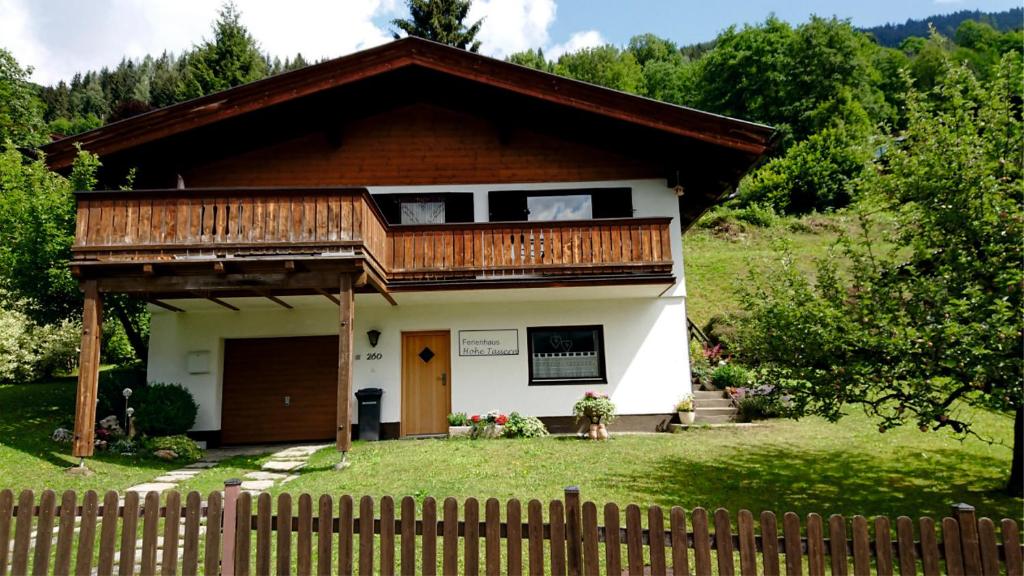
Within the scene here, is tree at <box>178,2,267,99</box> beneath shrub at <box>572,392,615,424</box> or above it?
above

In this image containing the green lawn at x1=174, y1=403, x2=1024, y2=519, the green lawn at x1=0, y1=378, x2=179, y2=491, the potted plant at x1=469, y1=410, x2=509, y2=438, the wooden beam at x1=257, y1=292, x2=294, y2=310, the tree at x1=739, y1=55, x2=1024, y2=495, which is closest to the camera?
the tree at x1=739, y1=55, x2=1024, y2=495

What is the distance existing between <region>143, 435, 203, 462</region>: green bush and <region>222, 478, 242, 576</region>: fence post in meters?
7.74

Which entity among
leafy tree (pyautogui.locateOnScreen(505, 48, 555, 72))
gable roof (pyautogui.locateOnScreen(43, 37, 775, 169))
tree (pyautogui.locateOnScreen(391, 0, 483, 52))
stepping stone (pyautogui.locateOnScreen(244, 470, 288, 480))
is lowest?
stepping stone (pyautogui.locateOnScreen(244, 470, 288, 480))

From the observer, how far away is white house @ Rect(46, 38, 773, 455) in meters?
12.8

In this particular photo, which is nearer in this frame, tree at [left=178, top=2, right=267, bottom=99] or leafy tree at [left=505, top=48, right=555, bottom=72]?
tree at [left=178, top=2, right=267, bottom=99]

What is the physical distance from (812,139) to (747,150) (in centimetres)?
2735

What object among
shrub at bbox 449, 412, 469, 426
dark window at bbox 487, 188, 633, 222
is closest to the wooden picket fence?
shrub at bbox 449, 412, 469, 426

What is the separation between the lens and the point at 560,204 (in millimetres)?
14352

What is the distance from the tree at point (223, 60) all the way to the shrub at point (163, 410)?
97.8ft

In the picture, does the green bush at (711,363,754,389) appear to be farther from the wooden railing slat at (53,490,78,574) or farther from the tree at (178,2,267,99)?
the tree at (178,2,267,99)

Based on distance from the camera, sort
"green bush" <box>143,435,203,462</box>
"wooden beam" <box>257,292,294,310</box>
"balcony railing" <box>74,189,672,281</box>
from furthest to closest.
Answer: "wooden beam" <box>257,292,294,310</box> < "green bush" <box>143,435,203,462</box> < "balcony railing" <box>74,189,672,281</box>

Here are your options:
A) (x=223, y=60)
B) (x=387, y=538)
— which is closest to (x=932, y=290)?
(x=387, y=538)

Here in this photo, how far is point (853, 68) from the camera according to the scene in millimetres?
43562

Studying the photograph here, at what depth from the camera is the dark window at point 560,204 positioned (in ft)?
46.5
